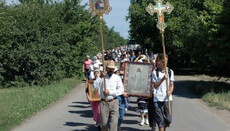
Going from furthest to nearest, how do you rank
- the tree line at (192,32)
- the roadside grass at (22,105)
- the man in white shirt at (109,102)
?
the tree line at (192,32), the roadside grass at (22,105), the man in white shirt at (109,102)

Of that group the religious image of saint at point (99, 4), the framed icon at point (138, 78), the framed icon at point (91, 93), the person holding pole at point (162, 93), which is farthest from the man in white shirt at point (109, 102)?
the framed icon at point (138, 78)

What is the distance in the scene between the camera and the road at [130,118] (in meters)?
10.6

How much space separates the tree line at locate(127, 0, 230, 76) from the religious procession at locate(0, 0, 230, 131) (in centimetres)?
5

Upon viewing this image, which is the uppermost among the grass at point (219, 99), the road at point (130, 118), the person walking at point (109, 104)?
the person walking at point (109, 104)

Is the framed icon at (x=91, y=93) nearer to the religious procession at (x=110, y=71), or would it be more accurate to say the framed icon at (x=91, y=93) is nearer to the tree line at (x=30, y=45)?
the religious procession at (x=110, y=71)

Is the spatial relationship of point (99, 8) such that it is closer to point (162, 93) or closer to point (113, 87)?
point (113, 87)

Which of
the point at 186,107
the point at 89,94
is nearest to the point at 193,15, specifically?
the point at 186,107

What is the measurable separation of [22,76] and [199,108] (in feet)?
37.1

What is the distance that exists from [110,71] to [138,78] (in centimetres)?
266

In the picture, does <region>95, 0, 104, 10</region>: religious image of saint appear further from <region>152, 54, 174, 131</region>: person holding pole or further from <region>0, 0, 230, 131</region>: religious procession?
<region>152, 54, 174, 131</region>: person holding pole

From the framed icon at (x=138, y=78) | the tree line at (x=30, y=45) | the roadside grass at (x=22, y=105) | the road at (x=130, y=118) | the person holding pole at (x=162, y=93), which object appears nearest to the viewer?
the person holding pole at (x=162, y=93)

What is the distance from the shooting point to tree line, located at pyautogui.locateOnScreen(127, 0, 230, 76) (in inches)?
702

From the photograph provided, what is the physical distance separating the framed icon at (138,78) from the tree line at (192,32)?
23.3ft

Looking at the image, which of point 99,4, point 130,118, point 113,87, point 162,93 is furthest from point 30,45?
point 162,93
